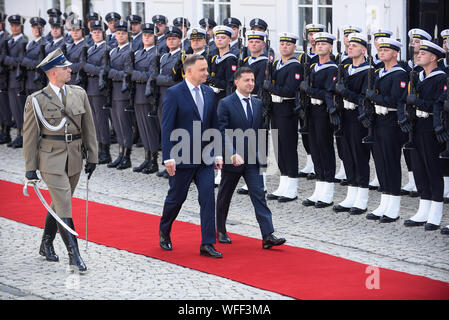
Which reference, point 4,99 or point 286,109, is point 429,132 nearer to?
point 286,109

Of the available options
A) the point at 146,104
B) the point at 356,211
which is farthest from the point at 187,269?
the point at 146,104

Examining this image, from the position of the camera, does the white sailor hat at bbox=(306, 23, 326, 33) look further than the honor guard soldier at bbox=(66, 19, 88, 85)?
No

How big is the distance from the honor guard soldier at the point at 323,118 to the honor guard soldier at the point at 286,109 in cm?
23

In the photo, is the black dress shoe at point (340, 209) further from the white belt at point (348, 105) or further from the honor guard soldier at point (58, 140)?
the honor guard soldier at point (58, 140)

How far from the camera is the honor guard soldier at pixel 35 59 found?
1630 cm

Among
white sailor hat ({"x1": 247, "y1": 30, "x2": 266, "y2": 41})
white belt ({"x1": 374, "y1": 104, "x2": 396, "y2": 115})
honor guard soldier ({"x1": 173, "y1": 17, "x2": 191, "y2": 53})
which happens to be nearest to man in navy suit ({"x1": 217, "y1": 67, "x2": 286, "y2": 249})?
white belt ({"x1": 374, "y1": 104, "x2": 396, "y2": 115})

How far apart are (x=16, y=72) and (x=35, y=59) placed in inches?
19.2

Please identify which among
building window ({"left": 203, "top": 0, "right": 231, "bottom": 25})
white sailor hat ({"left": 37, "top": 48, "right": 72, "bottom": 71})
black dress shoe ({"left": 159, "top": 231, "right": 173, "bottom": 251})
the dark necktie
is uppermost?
building window ({"left": 203, "top": 0, "right": 231, "bottom": 25})

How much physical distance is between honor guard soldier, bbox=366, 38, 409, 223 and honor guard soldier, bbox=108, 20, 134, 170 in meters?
4.67

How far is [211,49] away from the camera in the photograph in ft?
45.5

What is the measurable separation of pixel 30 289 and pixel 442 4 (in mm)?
9512

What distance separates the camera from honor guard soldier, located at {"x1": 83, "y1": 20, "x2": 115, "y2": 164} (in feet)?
49.2

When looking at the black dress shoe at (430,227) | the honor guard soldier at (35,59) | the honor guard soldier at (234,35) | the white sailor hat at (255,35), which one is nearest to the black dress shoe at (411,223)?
the black dress shoe at (430,227)

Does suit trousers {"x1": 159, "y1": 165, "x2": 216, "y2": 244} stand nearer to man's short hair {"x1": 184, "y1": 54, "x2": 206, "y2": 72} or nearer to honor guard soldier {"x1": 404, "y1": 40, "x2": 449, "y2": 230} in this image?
man's short hair {"x1": 184, "y1": 54, "x2": 206, "y2": 72}
